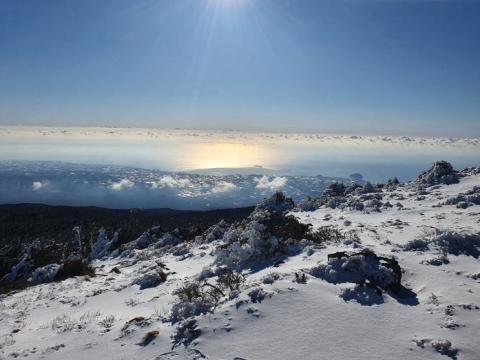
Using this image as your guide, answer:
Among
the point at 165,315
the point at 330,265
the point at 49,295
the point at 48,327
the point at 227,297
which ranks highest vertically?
the point at 330,265

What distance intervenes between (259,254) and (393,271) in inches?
237

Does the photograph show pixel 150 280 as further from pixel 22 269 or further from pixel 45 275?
pixel 22 269

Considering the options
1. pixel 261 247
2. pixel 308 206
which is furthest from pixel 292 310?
pixel 308 206

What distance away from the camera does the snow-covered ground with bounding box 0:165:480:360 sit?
7832mm

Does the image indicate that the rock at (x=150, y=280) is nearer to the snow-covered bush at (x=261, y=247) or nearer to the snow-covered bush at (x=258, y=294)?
the snow-covered bush at (x=261, y=247)

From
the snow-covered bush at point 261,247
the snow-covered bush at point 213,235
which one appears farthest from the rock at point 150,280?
the snow-covered bush at point 213,235

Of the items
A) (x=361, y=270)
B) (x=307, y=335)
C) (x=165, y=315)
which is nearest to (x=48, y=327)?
(x=165, y=315)

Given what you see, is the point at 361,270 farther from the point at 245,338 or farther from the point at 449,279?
the point at 245,338

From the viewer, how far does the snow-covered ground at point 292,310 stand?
7.83 m

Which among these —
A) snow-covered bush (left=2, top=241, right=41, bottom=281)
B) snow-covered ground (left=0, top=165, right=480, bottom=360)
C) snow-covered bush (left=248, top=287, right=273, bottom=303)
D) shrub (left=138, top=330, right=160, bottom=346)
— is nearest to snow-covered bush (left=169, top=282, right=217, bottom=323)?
snow-covered ground (left=0, top=165, right=480, bottom=360)

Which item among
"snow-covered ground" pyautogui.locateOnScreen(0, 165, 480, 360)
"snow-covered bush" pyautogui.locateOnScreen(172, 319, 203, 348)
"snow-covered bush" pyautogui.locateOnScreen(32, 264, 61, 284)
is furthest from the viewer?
"snow-covered bush" pyautogui.locateOnScreen(32, 264, 61, 284)

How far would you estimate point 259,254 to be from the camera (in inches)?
611

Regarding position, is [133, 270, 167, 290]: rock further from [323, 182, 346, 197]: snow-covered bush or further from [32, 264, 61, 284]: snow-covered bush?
[323, 182, 346, 197]: snow-covered bush

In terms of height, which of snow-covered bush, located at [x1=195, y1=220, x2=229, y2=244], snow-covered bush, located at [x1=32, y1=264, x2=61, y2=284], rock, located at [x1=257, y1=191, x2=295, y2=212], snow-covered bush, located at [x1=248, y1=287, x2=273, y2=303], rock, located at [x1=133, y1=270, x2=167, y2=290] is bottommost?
snow-covered bush, located at [x1=32, y1=264, x2=61, y2=284]
